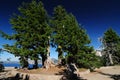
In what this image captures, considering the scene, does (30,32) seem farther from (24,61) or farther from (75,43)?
(75,43)

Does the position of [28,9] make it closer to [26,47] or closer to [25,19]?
[25,19]

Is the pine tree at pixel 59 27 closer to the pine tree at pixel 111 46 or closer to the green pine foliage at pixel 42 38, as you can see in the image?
the green pine foliage at pixel 42 38

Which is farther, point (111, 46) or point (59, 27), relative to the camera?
point (111, 46)

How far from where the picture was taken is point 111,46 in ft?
181

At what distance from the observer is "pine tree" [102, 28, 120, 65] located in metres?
54.1

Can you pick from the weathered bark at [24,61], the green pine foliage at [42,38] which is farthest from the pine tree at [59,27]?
the weathered bark at [24,61]

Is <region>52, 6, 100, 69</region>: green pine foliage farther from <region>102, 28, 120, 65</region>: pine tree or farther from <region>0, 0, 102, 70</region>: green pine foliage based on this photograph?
<region>102, 28, 120, 65</region>: pine tree

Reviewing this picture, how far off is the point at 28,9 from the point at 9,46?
329 inches

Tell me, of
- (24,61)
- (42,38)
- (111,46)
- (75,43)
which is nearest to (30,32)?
(42,38)

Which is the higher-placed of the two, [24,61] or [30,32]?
[30,32]

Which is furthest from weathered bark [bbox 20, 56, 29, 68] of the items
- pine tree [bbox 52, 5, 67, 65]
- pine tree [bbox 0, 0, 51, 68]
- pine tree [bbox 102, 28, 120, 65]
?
pine tree [bbox 102, 28, 120, 65]

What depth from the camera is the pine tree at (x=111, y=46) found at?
54094 mm

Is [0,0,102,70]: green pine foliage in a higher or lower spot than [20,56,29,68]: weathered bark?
higher

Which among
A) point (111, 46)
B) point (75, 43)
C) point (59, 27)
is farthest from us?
point (111, 46)
